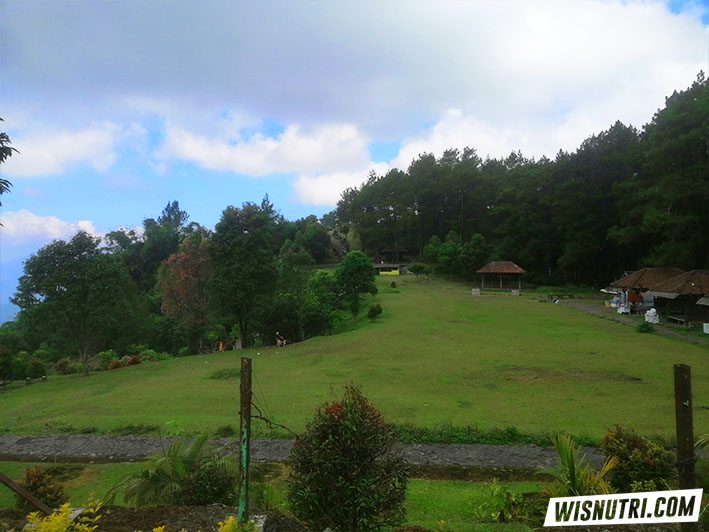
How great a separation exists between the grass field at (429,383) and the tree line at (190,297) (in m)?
3.06

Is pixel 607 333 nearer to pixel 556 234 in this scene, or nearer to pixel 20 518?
pixel 20 518

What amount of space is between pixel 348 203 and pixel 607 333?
62.2 meters

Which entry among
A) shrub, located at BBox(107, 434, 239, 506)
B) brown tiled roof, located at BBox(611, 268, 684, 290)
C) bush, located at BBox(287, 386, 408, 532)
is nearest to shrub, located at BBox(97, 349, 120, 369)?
shrub, located at BBox(107, 434, 239, 506)

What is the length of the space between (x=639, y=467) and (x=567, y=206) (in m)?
44.3

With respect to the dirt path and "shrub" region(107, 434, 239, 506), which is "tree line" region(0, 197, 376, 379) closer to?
the dirt path

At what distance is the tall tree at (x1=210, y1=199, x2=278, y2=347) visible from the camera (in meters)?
23.2

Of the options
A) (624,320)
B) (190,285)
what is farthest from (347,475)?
(190,285)

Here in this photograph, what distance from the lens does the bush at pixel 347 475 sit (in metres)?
4.27

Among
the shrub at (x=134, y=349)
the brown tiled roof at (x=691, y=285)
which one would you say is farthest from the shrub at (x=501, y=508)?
the shrub at (x=134, y=349)

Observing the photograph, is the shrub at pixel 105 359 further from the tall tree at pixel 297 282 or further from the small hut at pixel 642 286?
the small hut at pixel 642 286

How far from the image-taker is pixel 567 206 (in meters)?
45.0

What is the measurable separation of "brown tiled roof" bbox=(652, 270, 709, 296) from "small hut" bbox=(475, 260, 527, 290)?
62.1ft

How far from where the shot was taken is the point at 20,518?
16.0 ft

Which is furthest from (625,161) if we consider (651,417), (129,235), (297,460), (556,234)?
(129,235)
